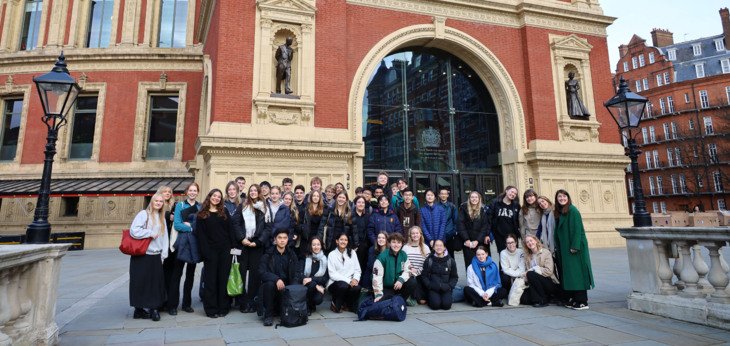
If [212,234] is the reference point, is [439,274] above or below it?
below

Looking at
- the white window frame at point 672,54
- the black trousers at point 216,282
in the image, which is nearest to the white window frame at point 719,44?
the white window frame at point 672,54

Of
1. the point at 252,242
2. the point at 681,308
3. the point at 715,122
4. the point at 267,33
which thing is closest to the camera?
the point at 681,308

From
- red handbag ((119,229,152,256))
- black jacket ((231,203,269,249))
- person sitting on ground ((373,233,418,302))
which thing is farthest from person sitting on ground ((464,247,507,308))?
red handbag ((119,229,152,256))

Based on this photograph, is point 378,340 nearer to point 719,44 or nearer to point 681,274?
point 681,274

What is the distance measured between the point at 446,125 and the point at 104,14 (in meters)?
18.6

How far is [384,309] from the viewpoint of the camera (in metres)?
5.54

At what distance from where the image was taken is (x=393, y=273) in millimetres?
6297

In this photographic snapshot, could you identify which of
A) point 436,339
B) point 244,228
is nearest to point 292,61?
point 244,228

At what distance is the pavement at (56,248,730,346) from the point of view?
4617 mm

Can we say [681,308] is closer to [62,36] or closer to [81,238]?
[81,238]

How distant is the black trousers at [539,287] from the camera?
21.5 ft

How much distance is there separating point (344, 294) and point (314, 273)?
56cm

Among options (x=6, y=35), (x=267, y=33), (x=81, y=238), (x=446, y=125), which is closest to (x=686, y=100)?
(x=446, y=125)

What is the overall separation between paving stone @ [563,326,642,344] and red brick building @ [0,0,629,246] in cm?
907
